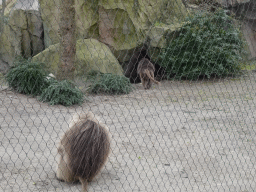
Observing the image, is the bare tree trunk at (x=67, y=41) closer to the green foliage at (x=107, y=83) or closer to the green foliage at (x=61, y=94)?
the green foliage at (x=61, y=94)

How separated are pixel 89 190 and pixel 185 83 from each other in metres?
7.08

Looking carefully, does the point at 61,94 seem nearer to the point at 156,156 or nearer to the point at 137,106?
the point at 137,106

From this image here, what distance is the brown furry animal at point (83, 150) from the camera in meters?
3.85

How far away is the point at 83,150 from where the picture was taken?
3846 mm

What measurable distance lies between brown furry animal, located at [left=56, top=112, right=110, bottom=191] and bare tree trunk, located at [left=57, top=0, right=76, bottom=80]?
15.3 ft

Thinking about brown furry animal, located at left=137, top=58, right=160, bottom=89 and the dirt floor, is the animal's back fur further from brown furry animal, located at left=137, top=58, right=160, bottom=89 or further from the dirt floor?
brown furry animal, located at left=137, top=58, right=160, bottom=89

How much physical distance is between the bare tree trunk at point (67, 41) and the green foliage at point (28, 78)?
497mm

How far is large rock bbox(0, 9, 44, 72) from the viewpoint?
10492mm

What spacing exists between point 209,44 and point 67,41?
4.36 metres

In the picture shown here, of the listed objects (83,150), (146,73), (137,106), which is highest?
(83,150)

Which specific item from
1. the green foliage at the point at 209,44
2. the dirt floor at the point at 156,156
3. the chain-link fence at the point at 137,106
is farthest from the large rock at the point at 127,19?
the dirt floor at the point at 156,156

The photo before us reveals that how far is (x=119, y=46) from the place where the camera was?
10375 mm

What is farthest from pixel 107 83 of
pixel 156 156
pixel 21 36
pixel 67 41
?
pixel 156 156

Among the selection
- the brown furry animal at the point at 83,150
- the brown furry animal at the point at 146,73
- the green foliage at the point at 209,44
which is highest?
the brown furry animal at the point at 83,150
